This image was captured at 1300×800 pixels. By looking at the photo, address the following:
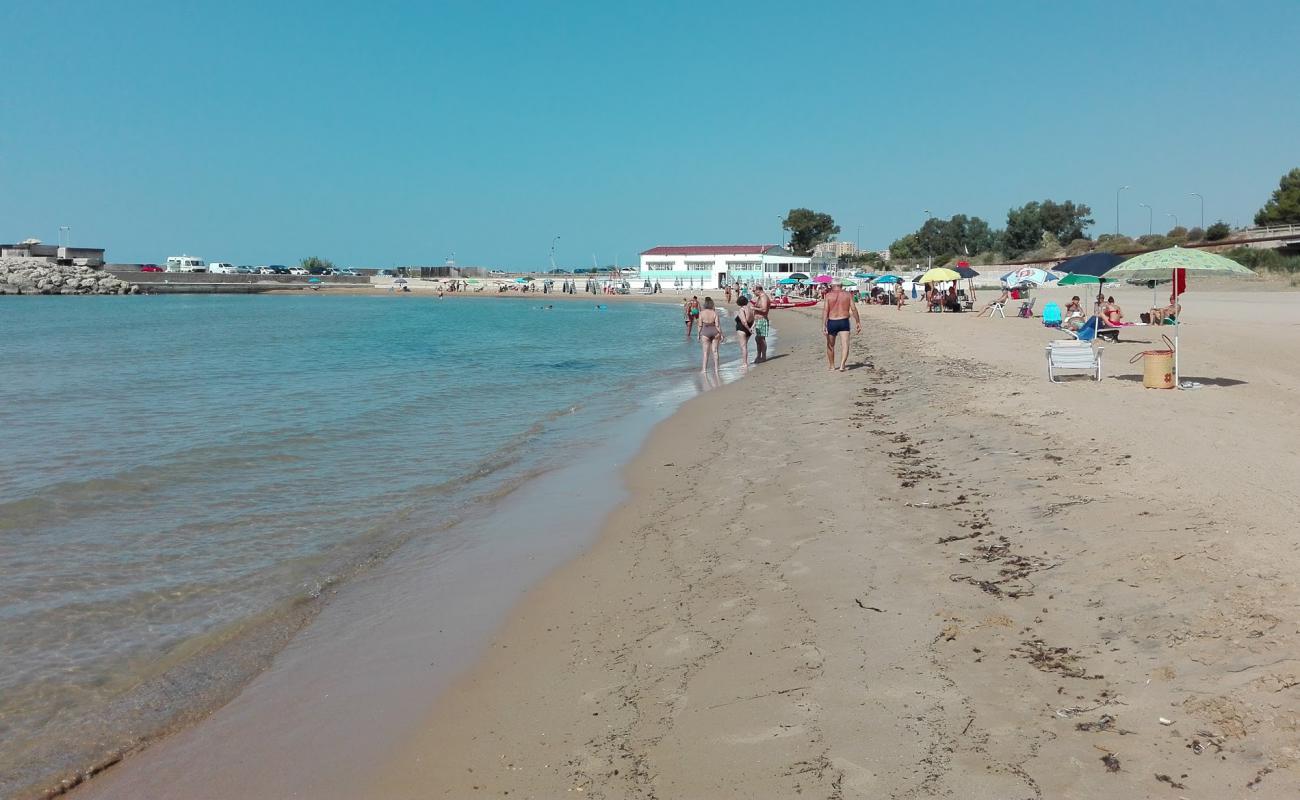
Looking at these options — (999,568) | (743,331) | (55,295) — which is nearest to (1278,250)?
(743,331)

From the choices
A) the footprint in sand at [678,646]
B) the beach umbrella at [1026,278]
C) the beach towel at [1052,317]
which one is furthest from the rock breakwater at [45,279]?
the footprint in sand at [678,646]

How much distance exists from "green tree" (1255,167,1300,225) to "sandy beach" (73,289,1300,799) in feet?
228

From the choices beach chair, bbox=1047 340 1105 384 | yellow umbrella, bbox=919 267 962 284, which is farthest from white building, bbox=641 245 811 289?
beach chair, bbox=1047 340 1105 384

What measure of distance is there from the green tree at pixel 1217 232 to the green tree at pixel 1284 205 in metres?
2.54

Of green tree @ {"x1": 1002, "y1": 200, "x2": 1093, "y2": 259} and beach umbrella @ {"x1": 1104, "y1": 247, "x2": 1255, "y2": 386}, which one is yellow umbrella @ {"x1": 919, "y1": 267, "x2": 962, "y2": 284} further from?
green tree @ {"x1": 1002, "y1": 200, "x2": 1093, "y2": 259}

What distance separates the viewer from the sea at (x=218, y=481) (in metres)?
5.54

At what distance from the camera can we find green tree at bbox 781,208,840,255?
111450 millimetres

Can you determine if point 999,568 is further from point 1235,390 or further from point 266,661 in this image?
point 1235,390

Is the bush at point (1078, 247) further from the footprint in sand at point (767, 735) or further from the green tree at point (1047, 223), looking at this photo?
the footprint in sand at point (767, 735)

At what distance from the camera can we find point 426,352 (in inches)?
1242

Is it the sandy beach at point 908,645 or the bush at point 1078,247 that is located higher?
the bush at point 1078,247

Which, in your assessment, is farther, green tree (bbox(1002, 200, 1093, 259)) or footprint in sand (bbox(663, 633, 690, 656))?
green tree (bbox(1002, 200, 1093, 259))

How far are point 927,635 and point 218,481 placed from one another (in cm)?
839

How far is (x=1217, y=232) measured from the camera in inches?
2630
